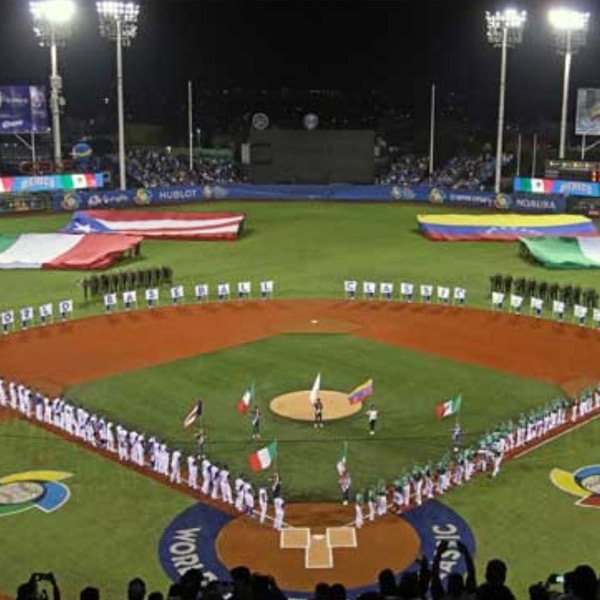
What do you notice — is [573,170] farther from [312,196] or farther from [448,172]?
[312,196]

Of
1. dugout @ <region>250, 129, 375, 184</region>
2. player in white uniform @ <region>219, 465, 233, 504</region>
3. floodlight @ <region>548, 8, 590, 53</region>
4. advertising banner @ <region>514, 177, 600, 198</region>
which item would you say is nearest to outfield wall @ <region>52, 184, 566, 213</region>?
advertising banner @ <region>514, 177, 600, 198</region>

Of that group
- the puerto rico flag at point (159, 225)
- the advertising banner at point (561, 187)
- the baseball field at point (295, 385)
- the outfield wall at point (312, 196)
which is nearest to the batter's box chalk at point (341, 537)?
the baseball field at point (295, 385)

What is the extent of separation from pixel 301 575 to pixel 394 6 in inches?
3329

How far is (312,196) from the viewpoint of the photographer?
80625 millimetres

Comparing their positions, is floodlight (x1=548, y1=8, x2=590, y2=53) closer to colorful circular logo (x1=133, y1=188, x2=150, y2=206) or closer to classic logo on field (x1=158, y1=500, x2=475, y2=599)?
colorful circular logo (x1=133, y1=188, x2=150, y2=206)

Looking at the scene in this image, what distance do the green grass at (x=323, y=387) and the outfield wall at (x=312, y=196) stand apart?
38.5 m

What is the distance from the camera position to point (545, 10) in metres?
87.8

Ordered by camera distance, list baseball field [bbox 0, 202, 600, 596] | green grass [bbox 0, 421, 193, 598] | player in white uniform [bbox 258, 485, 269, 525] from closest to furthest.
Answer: green grass [bbox 0, 421, 193, 598] < baseball field [bbox 0, 202, 600, 596] < player in white uniform [bbox 258, 485, 269, 525]

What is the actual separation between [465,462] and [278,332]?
1498 cm

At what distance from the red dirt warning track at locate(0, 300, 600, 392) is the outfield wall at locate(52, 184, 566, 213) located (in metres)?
32.1

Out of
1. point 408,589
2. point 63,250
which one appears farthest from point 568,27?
point 408,589

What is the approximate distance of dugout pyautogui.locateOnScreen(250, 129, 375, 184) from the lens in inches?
3219

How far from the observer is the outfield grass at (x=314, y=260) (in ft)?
149

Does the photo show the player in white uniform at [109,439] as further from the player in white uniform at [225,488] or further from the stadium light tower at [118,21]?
the stadium light tower at [118,21]
